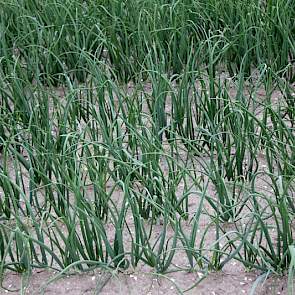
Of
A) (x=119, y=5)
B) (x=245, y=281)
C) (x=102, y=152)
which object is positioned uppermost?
(x=119, y=5)

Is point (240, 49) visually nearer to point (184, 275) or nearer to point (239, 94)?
point (239, 94)

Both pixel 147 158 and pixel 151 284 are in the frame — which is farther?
pixel 147 158

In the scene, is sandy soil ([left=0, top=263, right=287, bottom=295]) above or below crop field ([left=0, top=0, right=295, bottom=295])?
below

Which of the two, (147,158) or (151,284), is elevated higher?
(147,158)

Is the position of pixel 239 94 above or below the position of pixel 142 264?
above

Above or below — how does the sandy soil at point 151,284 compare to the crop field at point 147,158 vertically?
below

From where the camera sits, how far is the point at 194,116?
3240 mm

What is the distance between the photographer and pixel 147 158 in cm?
275

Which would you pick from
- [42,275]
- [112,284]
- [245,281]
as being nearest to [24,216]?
[42,275]

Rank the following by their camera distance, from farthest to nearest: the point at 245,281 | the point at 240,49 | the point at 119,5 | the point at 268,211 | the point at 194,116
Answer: the point at 119,5 < the point at 240,49 < the point at 194,116 < the point at 268,211 < the point at 245,281

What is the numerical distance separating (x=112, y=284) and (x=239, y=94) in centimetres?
97

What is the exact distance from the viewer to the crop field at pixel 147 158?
244cm

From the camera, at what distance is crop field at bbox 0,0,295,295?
2441 mm

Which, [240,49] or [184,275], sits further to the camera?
[240,49]
